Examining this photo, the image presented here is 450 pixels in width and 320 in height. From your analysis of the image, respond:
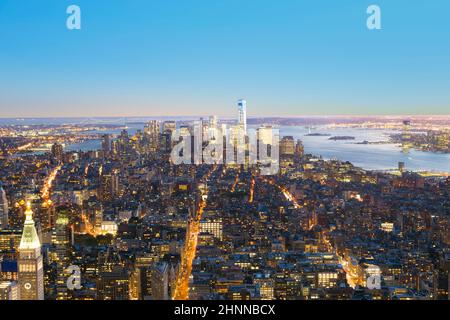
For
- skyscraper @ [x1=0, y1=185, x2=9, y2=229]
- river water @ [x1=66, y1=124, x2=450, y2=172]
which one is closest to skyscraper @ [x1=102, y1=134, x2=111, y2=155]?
river water @ [x1=66, y1=124, x2=450, y2=172]

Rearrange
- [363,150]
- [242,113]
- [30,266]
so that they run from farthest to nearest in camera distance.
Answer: [363,150], [242,113], [30,266]

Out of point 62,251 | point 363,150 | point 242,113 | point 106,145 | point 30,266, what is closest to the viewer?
point 30,266

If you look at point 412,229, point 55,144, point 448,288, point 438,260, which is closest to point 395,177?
point 412,229

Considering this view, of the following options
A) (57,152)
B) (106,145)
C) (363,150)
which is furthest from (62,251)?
(363,150)

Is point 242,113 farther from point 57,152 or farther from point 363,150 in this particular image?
point 57,152

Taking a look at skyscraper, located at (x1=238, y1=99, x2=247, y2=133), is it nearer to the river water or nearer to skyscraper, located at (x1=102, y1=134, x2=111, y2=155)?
the river water
